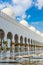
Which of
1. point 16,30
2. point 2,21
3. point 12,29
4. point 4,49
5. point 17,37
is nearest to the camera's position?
point 4,49

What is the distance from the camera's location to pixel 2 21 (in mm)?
16438

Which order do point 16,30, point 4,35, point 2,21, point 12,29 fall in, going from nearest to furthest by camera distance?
point 2,21 < point 4,35 < point 12,29 < point 16,30

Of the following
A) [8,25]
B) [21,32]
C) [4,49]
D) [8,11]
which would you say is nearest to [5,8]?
[8,11]

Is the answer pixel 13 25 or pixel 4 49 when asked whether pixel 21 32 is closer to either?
pixel 13 25

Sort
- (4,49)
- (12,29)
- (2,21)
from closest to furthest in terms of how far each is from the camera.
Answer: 1. (4,49)
2. (2,21)
3. (12,29)

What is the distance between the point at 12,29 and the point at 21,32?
3.97m

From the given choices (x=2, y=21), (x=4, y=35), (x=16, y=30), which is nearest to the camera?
(x=2, y=21)

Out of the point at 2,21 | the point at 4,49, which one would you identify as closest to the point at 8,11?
the point at 2,21

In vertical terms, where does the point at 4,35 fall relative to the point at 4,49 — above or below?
above

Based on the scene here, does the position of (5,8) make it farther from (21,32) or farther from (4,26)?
(4,26)

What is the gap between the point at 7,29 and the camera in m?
17.8

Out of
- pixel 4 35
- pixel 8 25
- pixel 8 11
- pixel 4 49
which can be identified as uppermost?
pixel 8 11

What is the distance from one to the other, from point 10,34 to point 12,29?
35.8 inches

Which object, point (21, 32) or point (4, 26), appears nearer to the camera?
point (4, 26)
